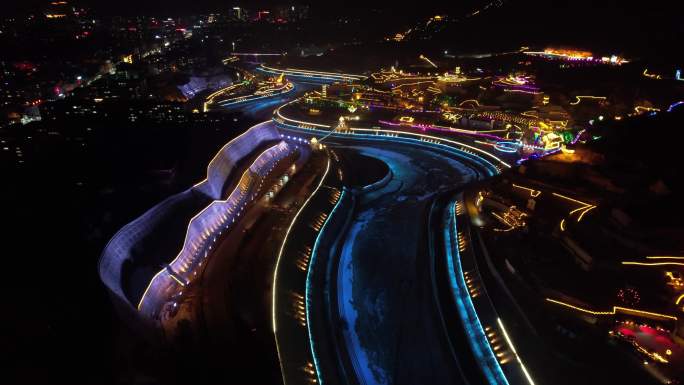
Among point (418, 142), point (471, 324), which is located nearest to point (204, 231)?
point (471, 324)

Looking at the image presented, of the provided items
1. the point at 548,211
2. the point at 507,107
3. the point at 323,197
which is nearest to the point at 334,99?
the point at 507,107

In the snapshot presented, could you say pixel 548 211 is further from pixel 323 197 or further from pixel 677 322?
pixel 323 197

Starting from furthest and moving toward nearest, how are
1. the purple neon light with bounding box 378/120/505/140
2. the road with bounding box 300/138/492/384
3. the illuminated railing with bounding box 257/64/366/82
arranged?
1. the illuminated railing with bounding box 257/64/366/82
2. the purple neon light with bounding box 378/120/505/140
3. the road with bounding box 300/138/492/384

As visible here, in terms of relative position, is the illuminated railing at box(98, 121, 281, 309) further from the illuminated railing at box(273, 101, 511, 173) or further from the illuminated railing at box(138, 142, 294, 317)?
the illuminated railing at box(273, 101, 511, 173)

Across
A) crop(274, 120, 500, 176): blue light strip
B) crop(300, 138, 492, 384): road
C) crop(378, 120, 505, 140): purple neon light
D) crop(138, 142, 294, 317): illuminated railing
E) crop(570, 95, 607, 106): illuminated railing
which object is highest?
crop(570, 95, 607, 106): illuminated railing

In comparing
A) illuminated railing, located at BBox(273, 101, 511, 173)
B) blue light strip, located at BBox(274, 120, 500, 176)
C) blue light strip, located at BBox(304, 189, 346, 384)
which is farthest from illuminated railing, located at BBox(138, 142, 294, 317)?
illuminated railing, located at BBox(273, 101, 511, 173)

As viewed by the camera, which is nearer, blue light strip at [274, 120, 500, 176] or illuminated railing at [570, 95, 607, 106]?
blue light strip at [274, 120, 500, 176]

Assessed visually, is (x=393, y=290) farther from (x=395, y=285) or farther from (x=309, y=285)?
(x=309, y=285)
